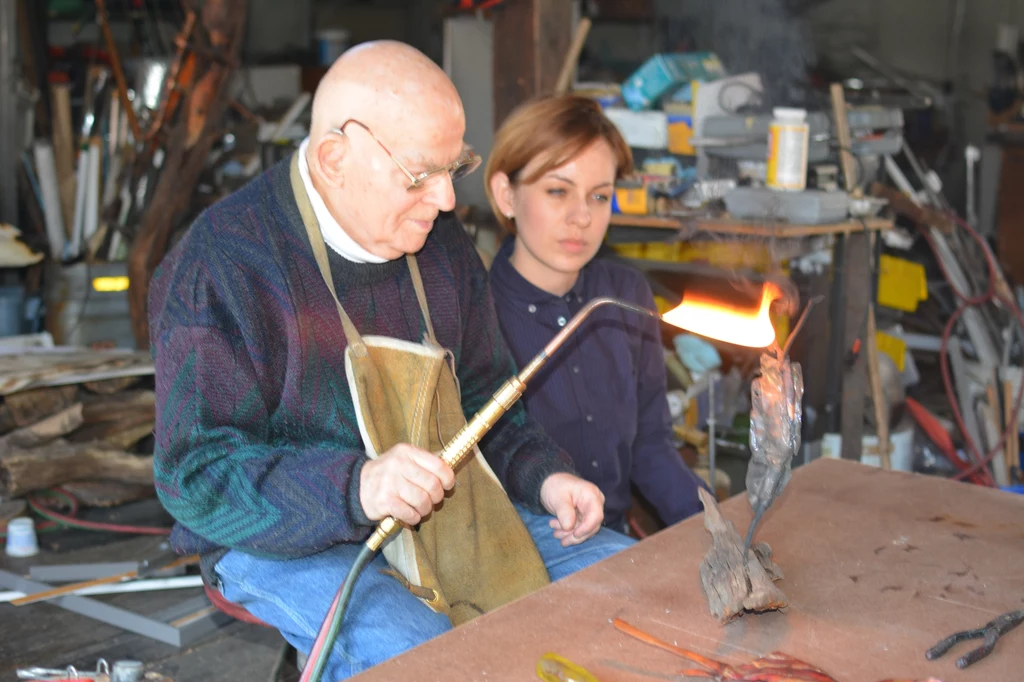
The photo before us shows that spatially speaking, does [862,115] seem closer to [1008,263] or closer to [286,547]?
[286,547]

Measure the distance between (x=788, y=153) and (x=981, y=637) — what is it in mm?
2288

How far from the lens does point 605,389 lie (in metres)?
2.72

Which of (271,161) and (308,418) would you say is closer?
(308,418)

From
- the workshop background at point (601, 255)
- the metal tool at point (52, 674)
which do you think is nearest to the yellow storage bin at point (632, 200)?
the workshop background at point (601, 255)

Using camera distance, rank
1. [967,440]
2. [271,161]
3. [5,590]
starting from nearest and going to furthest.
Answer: [5,590] → [967,440] → [271,161]

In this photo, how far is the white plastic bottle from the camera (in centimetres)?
351

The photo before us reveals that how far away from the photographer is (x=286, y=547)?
184 cm

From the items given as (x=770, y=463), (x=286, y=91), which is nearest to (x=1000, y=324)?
(x=770, y=463)

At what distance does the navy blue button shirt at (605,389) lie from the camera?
8.75ft

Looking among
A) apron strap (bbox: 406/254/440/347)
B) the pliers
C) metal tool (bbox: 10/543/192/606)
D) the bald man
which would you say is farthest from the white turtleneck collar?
metal tool (bbox: 10/543/192/606)

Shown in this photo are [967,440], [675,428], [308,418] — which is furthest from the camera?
[967,440]

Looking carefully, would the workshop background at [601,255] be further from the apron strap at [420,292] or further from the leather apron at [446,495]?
the apron strap at [420,292]

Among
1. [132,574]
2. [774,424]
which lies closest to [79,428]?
[132,574]

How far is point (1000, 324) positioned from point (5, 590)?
400cm
